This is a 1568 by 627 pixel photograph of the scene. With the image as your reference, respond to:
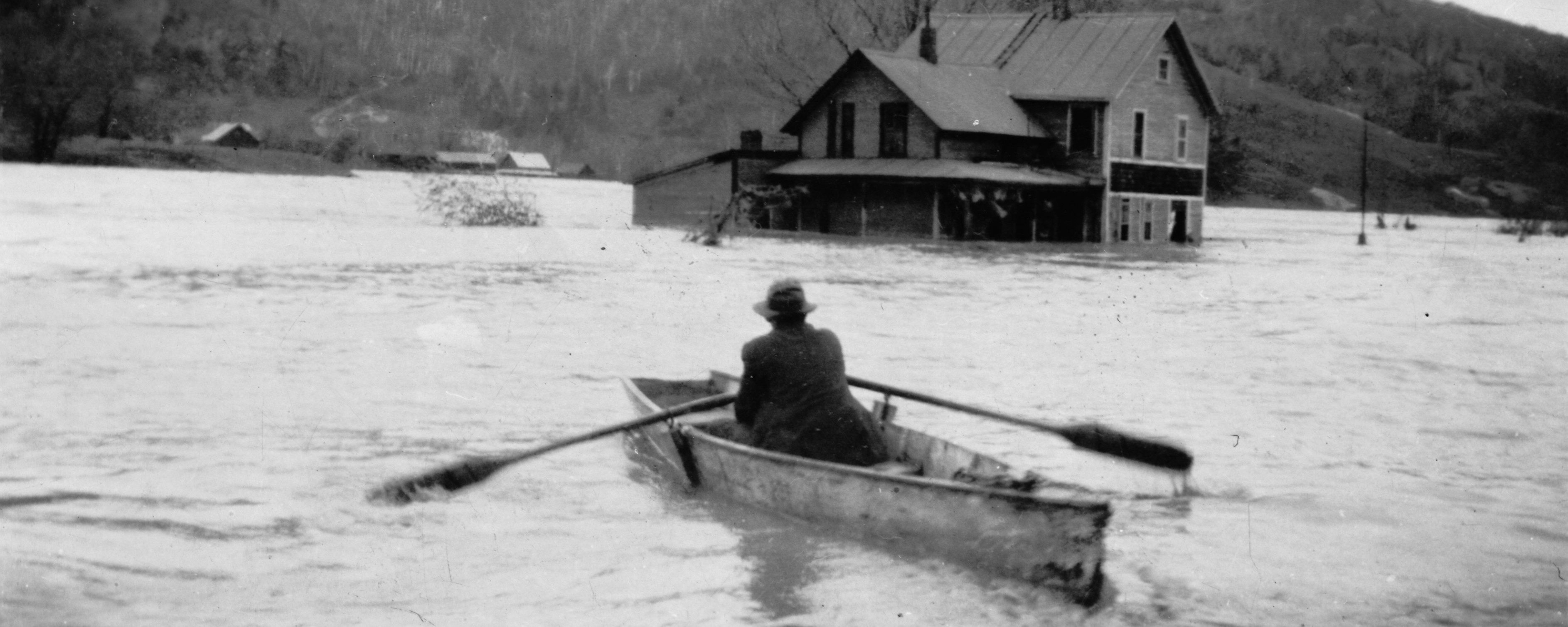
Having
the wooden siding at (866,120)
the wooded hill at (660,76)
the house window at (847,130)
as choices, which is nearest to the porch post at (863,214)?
the wooden siding at (866,120)

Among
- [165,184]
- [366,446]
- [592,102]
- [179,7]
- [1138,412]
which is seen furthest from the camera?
[592,102]

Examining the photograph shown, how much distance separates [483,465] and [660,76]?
420 ft

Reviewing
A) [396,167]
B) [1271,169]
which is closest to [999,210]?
[396,167]

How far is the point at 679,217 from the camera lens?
161 feet

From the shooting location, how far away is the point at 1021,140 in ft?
151

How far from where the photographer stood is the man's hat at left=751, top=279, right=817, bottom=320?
10102mm

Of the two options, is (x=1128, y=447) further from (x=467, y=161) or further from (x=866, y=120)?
(x=467, y=161)

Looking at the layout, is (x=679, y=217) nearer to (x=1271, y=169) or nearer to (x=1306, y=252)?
(x=1306, y=252)

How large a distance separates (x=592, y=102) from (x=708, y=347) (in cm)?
11660

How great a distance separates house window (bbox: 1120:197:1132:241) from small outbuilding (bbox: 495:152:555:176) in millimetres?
103904

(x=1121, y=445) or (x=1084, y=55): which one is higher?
(x=1084, y=55)

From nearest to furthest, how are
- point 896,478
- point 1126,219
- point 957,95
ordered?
point 896,478, point 957,95, point 1126,219

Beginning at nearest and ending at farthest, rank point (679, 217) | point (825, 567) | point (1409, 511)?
point (825, 567)
point (1409, 511)
point (679, 217)

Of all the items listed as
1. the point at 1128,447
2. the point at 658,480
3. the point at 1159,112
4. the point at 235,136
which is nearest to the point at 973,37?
the point at 1159,112
